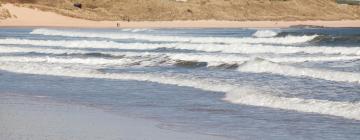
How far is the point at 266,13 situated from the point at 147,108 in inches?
2725

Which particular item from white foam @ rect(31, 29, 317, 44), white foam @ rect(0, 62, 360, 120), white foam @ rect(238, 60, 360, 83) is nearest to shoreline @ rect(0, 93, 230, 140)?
white foam @ rect(0, 62, 360, 120)

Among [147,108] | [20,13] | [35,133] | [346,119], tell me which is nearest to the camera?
[35,133]

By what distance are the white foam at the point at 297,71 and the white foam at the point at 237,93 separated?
2.41m

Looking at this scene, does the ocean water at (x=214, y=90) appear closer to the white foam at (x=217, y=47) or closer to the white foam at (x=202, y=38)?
the white foam at (x=217, y=47)

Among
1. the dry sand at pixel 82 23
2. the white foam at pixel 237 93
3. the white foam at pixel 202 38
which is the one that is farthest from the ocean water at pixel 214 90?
the dry sand at pixel 82 23

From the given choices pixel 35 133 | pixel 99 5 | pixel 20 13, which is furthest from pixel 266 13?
pixel 35 133

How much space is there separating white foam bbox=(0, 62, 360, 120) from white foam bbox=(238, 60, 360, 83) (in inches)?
95.0

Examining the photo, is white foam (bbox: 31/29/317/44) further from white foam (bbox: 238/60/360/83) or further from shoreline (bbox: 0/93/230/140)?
shoreline (bbox: 0/93/230/140)

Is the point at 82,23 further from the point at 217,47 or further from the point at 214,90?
the point at 214,90

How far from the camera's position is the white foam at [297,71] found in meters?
17.5

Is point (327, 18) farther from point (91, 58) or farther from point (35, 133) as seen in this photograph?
point (35, 133)

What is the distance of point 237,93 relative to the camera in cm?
1514

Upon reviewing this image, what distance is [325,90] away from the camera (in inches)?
603

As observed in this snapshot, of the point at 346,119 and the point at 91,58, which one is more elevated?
the point at 346,119
